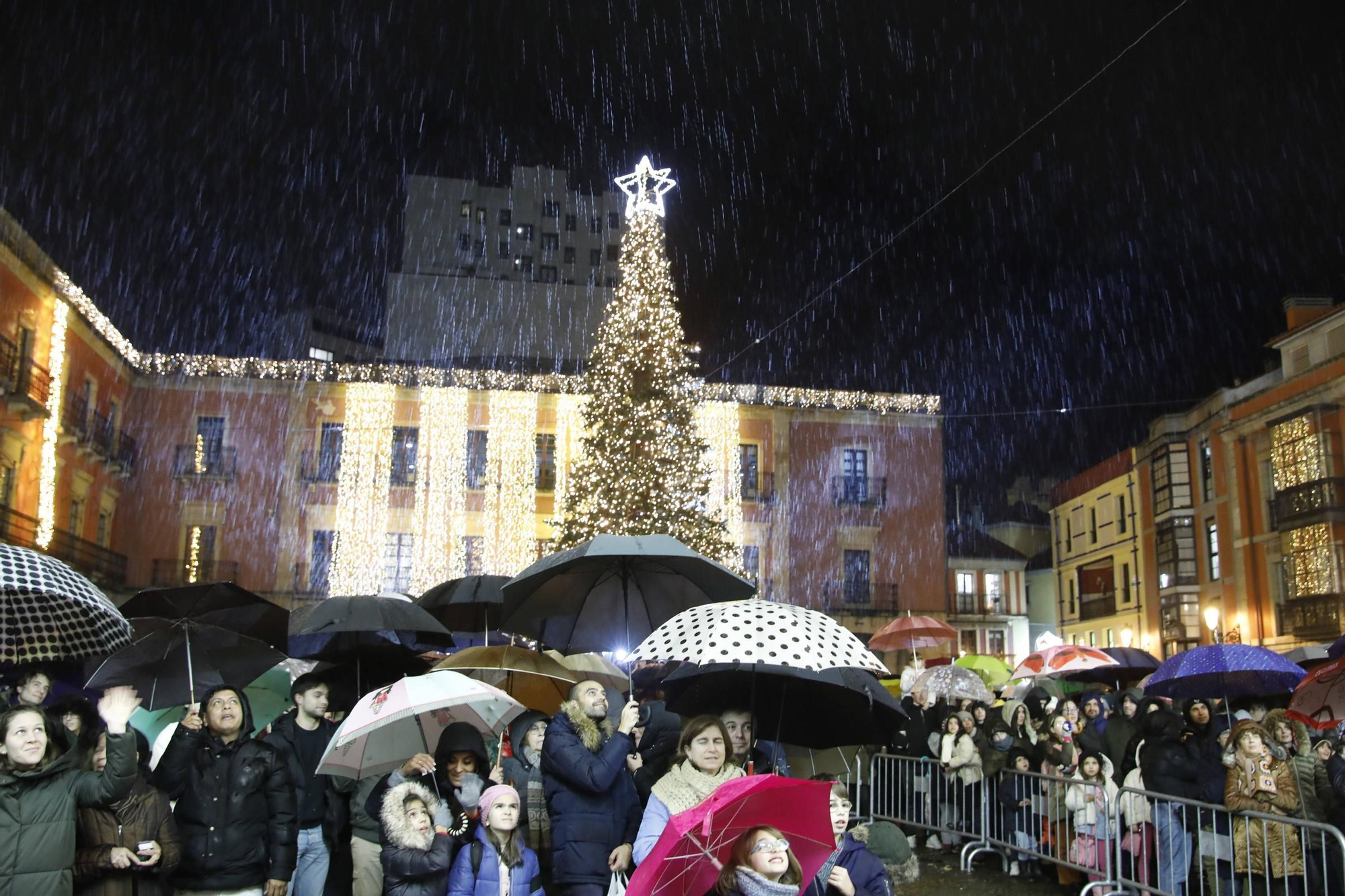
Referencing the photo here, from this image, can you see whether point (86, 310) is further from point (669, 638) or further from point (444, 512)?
point (669, 638)

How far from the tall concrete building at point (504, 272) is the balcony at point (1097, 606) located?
849 inches

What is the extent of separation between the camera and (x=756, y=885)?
3.96 metres

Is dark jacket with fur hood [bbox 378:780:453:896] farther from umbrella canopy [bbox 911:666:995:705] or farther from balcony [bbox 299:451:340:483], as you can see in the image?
balcony [bbox 299:451:340:483]

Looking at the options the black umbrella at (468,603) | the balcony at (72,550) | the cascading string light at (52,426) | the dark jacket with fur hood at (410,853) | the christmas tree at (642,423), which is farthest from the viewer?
the cascading string light at (52,426)

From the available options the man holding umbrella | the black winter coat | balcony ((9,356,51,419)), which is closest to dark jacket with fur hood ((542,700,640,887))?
the man holding umbrella

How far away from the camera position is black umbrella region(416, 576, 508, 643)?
1110 centimetres

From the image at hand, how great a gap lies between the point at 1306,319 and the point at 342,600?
31312mm

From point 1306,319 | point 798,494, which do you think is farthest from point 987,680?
point 1306,319

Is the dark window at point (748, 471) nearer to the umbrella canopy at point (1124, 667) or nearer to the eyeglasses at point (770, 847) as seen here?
the umbrella canopy at point (1124, 667)

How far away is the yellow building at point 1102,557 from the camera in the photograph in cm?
4119

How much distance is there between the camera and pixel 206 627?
787 centimetres

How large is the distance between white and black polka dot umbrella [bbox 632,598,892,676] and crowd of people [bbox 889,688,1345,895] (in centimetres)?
193

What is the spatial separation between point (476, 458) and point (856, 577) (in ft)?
39.4

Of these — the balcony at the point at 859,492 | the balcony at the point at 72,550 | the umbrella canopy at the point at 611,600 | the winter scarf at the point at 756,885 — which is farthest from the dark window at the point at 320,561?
the winter scarf at the point at 756,885
